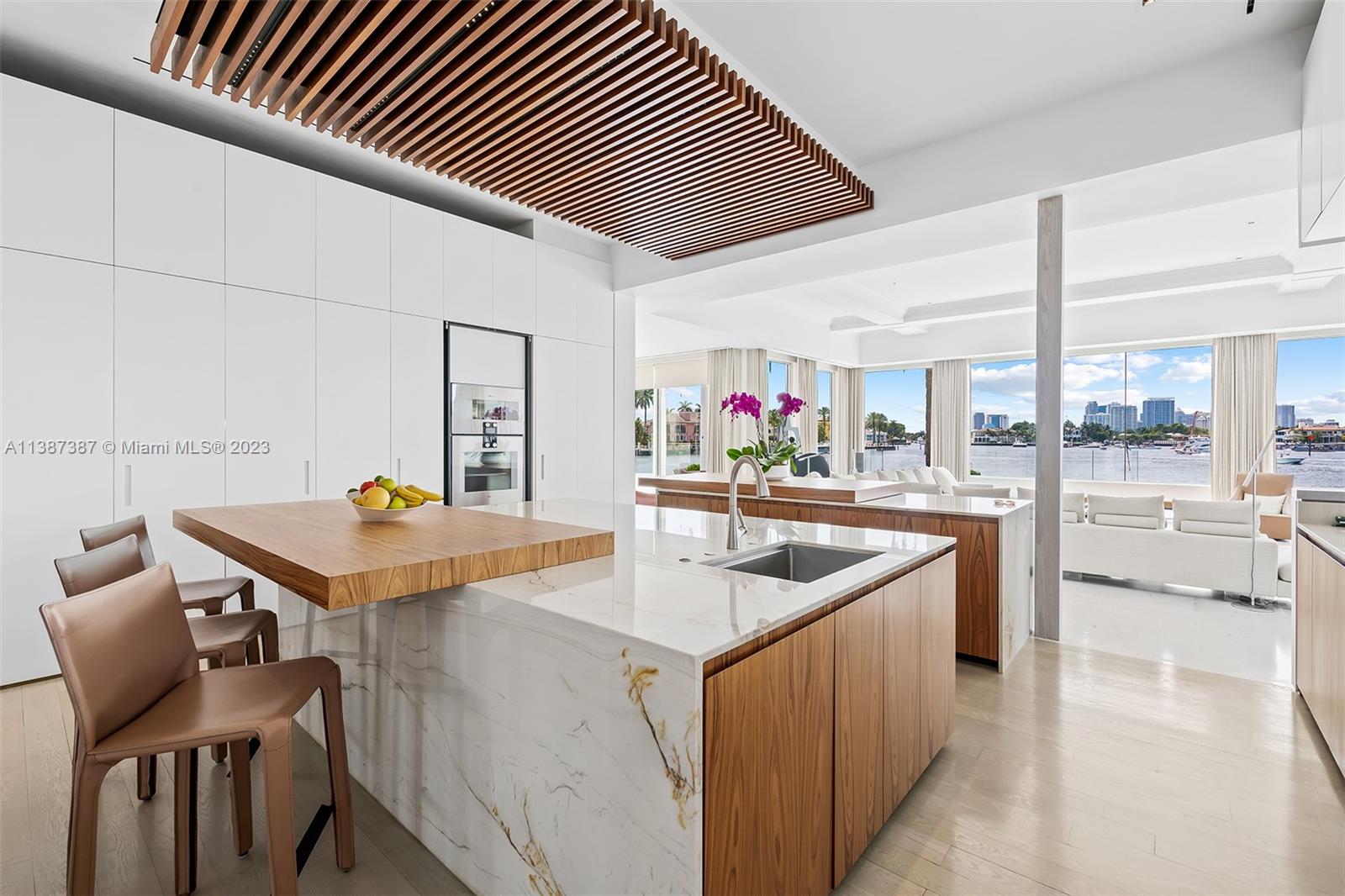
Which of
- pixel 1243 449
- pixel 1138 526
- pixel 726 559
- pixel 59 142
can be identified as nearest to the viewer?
pixel 726 559

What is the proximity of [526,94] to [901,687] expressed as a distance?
2.65 meters

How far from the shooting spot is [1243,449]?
7809 millimetres

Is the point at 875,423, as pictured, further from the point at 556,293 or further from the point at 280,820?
the point at 280,820

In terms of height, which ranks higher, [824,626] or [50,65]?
[50,65]

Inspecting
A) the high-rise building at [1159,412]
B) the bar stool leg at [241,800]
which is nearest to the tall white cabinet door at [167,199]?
the bar stool leg at [241,800]

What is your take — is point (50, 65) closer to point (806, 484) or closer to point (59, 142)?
point (59, 142)

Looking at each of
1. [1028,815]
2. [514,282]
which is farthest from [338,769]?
[514,282]

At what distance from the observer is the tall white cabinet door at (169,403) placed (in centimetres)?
315

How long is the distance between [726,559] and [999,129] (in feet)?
10.7

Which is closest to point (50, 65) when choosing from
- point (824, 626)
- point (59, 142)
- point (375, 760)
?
point (59, 142)

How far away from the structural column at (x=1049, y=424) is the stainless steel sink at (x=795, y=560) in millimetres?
2207

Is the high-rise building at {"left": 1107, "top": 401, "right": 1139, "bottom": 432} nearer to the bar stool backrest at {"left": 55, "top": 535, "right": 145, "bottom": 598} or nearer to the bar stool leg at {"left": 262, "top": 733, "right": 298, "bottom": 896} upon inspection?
the bar stool leg at {"left": 262, "top": 733, "right": 298, "bottom": 896}

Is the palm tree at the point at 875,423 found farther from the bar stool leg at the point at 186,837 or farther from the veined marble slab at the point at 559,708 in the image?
the bar stool leg at the point at 186,837

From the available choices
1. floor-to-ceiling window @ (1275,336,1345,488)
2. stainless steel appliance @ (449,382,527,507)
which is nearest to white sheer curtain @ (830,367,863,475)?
floor-to-ceiling window @ (1275,336,1345,488)
